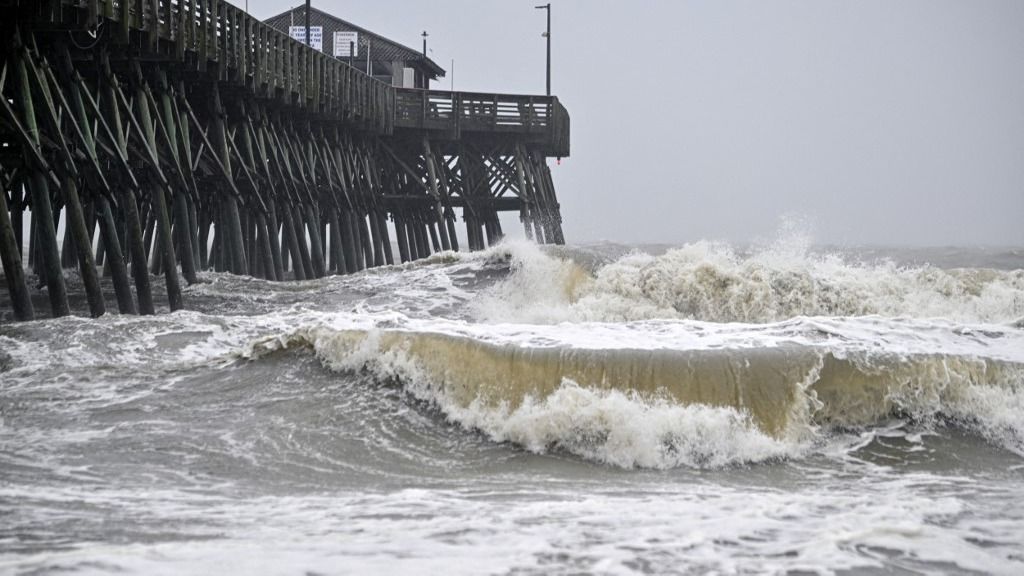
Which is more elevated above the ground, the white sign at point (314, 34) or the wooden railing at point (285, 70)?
the white sign at point (314, 34)

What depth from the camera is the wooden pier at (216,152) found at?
13406 mm

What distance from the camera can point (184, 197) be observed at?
18125 millimetres

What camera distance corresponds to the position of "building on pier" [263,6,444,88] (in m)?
36.1

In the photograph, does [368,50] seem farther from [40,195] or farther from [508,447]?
[508,447]

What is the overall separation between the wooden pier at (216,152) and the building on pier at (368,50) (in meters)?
6.02

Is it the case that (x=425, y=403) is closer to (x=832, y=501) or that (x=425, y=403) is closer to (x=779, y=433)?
(x=779, y=433)

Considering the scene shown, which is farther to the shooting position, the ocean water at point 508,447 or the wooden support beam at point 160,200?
the wooden support beam at point 160,200

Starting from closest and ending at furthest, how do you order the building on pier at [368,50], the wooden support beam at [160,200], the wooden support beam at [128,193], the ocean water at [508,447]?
the ocean water at [508,447] < the wooden support beam at [128,193] < the wooden support beam at [160,200] < the building on pier at [368,50]

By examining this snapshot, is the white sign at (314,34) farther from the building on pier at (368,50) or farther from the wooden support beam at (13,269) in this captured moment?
the wooden support beam at (13,269)

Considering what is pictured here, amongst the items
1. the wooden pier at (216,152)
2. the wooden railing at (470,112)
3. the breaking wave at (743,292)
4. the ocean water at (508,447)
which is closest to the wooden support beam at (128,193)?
the wooden pier at (216,152)

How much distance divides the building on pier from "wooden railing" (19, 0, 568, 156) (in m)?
5.61

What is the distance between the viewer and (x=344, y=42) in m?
36.3

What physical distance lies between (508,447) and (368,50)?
29488 millimetres

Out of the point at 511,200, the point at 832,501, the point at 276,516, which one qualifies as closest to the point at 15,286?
the point at 276,516
